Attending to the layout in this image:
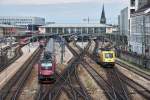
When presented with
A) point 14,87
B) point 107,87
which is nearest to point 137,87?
point 107,87

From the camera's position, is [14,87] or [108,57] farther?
Answer: [108,57]

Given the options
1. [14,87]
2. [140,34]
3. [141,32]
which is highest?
[141,32]

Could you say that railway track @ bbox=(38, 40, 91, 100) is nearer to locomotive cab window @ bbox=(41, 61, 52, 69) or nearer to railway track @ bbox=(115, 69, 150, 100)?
locomotive cab window @ bbox=(41, 61, 52, 69)

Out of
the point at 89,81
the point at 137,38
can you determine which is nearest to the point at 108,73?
the point at 89,81

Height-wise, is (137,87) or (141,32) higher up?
(141,32)

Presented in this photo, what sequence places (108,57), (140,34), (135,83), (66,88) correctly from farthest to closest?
(140,34)
(108,57)
(135,83)
(66,88)

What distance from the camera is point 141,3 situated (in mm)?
120812

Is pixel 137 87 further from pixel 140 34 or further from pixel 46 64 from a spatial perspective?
pixel 140 34

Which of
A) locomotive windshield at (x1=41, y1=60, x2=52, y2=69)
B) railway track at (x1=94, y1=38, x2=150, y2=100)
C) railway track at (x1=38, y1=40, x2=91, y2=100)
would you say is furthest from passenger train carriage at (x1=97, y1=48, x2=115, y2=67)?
locomotive windshield at (x1=41, y1=60, x2=52, y2=69)

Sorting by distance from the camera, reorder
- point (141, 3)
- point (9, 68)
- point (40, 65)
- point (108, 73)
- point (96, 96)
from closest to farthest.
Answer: point (96, 96) → point (40, 65) → point (108, 73) → point (9, 68) → point (141, 3)

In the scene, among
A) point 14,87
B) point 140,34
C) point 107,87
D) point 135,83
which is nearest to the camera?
point 107,87

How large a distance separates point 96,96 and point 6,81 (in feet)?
51.9

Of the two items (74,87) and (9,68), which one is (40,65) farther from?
(9,68)

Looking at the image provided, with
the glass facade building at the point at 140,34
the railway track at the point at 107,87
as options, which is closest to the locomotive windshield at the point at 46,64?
the railway track at the point at 107,87
